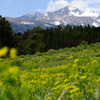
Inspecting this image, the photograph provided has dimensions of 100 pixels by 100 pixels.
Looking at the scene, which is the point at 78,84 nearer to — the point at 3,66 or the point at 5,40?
the point at 3,66

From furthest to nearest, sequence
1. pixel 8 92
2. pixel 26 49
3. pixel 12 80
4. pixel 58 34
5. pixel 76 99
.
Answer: pixel 58 34 → pixel 26 49 → pixel 76 99 → pixel 8 92 → pixel 12 80

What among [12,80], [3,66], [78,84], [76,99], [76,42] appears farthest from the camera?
[76,42]

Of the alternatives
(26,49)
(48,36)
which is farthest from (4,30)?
(48,36)

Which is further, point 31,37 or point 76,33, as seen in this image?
point 76,33

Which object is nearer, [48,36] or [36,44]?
[36,44]

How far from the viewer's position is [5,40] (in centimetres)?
3556

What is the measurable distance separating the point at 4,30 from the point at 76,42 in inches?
2391

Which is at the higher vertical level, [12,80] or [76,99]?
[12,80]

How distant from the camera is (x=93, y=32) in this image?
95.9 m

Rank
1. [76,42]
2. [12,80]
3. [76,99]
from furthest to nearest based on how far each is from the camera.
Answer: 1. [76,42]
2. [76,99]
3. [12,80]

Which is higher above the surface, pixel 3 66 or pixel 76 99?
pixel 3 66

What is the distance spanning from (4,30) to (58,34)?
211 ft

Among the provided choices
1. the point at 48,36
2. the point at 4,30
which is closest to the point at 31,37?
the point at 4,30

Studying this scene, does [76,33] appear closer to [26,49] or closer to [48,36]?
[48,36]
